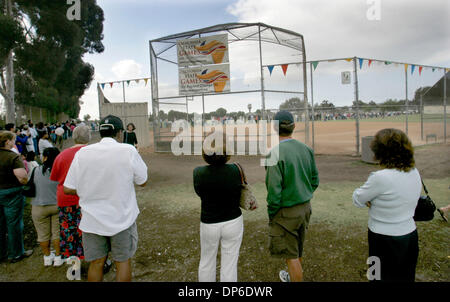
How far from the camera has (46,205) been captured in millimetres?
3684

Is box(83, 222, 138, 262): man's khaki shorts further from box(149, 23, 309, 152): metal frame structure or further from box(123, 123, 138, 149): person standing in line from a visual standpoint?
box(149, 23, 309, 152): metal frame structure

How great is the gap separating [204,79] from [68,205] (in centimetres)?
1074

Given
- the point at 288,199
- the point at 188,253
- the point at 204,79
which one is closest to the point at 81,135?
the point at 188,253

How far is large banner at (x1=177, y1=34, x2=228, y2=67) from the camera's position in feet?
42.8

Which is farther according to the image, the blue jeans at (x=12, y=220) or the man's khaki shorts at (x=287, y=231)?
the blue jeans at (x=12, y=220)

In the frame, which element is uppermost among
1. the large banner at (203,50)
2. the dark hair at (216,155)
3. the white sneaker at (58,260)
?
the large banner at (203,50)

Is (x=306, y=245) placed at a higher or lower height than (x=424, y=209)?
lower

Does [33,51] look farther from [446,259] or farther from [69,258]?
[446,259]

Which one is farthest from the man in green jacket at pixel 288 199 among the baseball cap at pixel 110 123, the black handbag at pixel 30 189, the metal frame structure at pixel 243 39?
the metal frame structure at pixel 243 39

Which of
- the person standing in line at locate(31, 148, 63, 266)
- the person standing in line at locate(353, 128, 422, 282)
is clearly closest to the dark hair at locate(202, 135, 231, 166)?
the person standing in line at locate(353, 128, 422, 282)

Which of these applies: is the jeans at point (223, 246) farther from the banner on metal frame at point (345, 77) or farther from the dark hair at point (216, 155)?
the banner on metal frame at point (345, 77)

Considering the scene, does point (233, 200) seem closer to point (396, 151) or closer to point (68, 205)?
point (396, 151)

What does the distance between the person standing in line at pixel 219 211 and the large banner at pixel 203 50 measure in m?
11.3

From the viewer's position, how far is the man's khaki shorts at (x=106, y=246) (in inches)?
101
